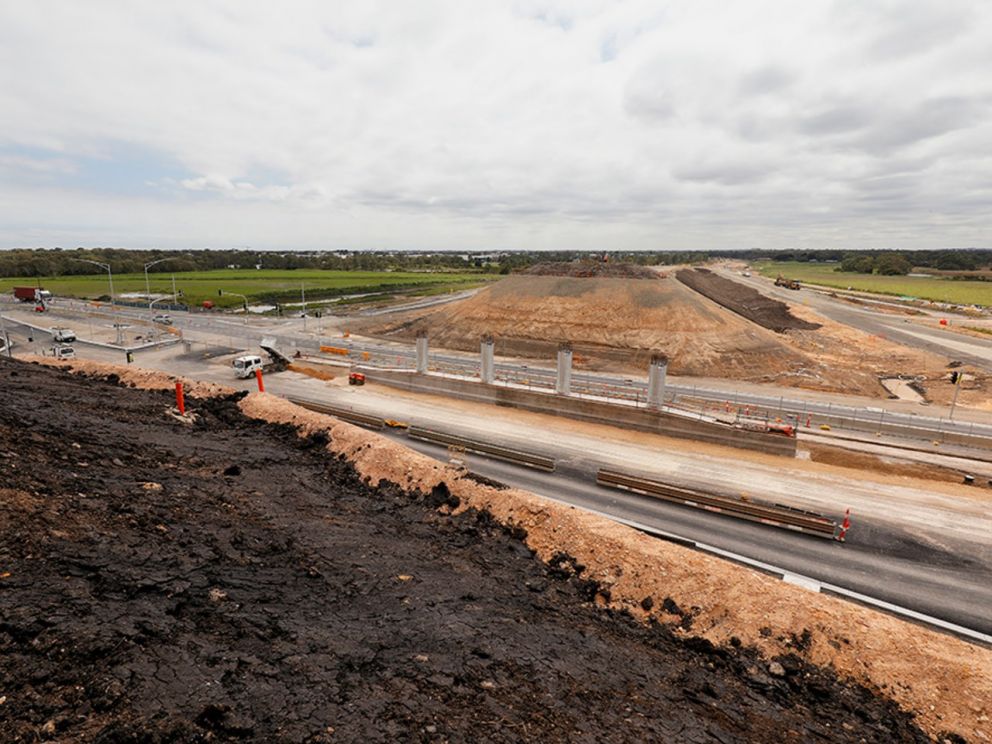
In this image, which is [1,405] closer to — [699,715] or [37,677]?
[37,677]

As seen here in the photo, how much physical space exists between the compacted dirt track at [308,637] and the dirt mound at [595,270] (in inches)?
2320

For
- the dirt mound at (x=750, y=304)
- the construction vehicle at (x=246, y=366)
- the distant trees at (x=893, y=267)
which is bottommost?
the construction vehicle at (x=246, y=366)

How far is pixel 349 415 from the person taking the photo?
109 ft

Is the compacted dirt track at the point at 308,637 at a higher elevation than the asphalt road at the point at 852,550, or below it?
higher

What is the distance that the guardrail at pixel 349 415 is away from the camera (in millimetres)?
32219

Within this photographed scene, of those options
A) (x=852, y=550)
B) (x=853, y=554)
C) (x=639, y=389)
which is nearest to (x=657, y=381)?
(x=639, y=389)

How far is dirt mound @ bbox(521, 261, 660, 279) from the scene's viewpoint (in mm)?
70875

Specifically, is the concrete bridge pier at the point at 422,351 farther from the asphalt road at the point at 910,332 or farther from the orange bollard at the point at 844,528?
the asphalt road at the point at 910,332

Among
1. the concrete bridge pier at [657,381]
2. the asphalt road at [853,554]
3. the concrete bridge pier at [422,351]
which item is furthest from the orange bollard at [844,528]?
the concrete bridge pier at [422,351]

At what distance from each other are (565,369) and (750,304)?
241 ft

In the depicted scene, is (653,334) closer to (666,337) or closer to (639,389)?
(666,337)

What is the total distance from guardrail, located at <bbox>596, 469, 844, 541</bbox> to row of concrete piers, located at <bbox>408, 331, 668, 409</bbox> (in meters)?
9.14

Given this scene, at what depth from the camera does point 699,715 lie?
10.3m

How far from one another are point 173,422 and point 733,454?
30.8m
